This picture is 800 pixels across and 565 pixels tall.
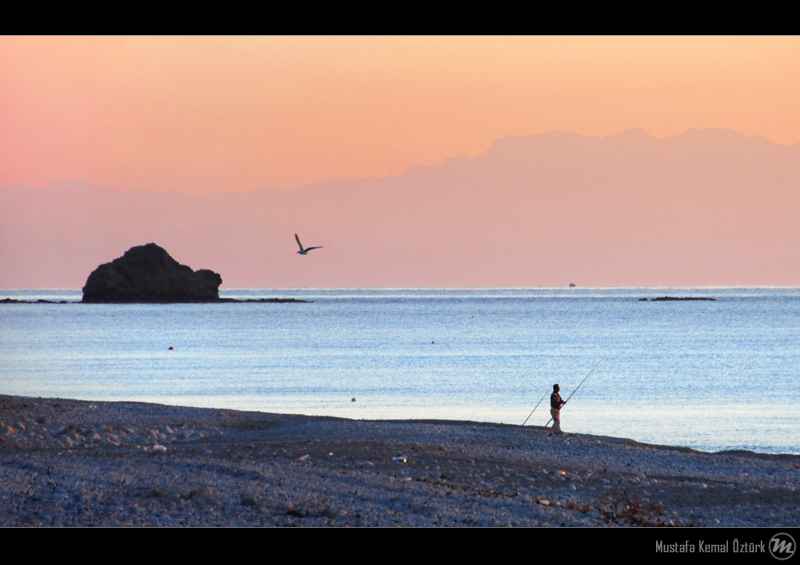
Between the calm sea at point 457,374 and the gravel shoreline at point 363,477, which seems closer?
the gravel shoreline at point 363,477

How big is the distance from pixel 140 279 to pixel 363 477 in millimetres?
165984

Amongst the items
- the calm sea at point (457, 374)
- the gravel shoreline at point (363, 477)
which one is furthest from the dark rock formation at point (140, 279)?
the gravel shoreline at point (363, 477)

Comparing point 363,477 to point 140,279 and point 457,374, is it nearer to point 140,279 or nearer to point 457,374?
point 457,374

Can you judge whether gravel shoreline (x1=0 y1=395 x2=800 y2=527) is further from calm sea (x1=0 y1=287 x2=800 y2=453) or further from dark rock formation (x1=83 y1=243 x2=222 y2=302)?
dark rock formation (x1=83 y1=243 x2=222 y2=302)

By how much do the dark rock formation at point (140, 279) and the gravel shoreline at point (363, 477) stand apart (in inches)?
6082

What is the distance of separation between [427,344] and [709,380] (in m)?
29.8

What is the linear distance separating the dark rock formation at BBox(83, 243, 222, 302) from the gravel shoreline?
507 ft

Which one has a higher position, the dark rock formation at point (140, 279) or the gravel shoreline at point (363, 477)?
the dark rock formation at point (140, 279)

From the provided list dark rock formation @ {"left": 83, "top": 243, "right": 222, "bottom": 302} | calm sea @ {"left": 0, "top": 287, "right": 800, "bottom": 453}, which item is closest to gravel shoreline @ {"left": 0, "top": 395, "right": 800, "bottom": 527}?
calm sea @ {"left": 0, "top": 287, "right": 800, "bottom": 453}

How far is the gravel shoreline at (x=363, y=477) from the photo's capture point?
934cm

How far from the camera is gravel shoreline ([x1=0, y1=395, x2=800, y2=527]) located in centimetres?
934

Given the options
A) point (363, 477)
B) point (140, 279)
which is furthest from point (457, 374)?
point (140, 279)

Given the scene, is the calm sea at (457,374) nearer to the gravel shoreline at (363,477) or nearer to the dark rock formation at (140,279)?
the gravel shoreline at (363,477)

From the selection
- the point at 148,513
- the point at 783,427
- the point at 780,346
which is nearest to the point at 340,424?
the point at 148,513
